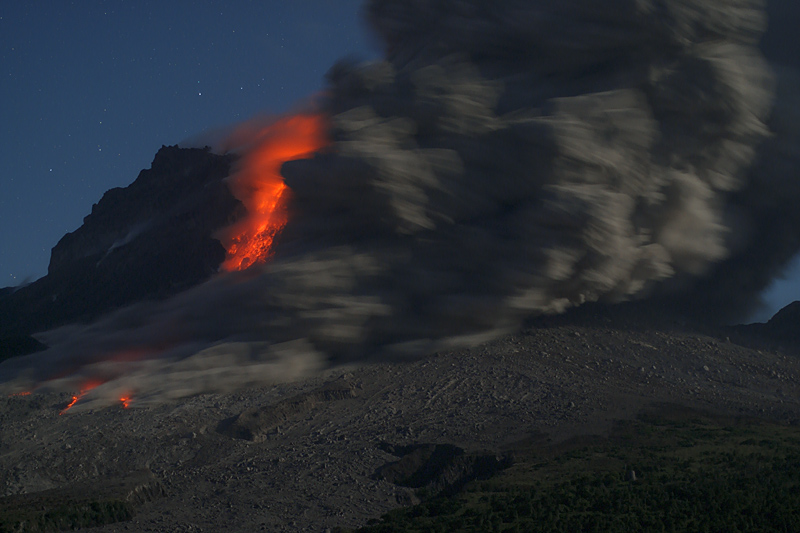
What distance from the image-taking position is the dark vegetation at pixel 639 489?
2164 cm

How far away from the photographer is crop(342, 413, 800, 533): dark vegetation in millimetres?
21641

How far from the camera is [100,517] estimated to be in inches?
957

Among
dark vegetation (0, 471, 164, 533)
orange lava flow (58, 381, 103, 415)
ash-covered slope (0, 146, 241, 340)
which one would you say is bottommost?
dark vegetation (0, 471, 164, 533)

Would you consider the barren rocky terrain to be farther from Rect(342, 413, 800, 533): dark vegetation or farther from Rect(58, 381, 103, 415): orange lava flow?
Rect(342, 413, 800, 533): dark vegetation

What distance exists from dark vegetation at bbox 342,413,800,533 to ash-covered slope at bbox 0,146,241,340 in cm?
3191

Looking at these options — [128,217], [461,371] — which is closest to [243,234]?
[461,371]

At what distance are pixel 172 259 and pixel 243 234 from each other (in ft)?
28.9

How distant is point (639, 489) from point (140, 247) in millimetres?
49977

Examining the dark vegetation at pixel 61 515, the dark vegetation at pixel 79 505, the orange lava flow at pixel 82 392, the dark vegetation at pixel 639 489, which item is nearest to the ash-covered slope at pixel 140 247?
the orange lava flow at pixel 82 392

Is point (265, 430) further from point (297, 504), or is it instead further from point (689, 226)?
point (689, 226)

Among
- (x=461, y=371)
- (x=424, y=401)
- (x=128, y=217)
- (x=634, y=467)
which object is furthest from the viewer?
(x=128, y=217)

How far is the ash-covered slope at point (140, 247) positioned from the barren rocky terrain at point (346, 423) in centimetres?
2046

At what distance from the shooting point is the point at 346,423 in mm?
32219

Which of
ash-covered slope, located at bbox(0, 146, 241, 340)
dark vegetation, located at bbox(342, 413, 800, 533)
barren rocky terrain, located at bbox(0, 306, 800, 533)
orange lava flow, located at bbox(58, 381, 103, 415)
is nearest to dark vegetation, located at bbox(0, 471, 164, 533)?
barren rocky terrain, located at bbox(0, 306, 800, 533)
